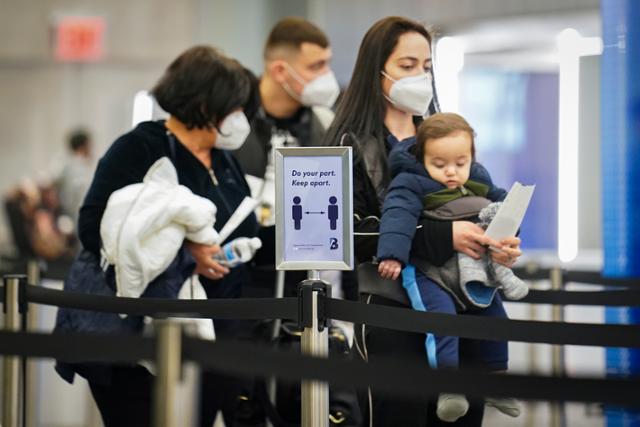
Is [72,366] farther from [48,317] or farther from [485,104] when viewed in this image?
[485,104]

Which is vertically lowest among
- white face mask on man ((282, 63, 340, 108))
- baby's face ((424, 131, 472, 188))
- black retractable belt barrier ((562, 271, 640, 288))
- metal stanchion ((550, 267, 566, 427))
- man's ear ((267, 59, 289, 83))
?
metal stanchion ((550, 267, 566, 427))

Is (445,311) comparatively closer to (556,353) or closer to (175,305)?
(175,305)

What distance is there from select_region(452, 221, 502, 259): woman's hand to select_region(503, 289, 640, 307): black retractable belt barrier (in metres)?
0.65

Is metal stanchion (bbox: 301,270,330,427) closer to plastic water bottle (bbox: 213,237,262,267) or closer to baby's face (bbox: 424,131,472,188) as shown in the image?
baby's face (bbox: 424,131,472,188)

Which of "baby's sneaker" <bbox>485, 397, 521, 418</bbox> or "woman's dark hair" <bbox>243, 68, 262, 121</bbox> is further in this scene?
"woman's dark hair" <bbox>243, 68, 262, 121</bbox>

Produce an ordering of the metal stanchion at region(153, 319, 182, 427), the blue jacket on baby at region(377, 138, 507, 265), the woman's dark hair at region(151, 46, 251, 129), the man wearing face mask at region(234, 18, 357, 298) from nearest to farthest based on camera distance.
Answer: the metal stanchion at region(153, 319, 182, 427), the blue jacket on baby at region(377, 138, 507, 265), the woman's dark hair at region(151, 46, 251, 129), the man wearing face mask at region(234, 18, 357, 298)

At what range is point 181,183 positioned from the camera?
4.38 meters

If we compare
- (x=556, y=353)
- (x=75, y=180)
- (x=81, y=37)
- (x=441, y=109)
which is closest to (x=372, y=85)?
(x=441, y=109)

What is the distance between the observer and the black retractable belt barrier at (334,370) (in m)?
2.50

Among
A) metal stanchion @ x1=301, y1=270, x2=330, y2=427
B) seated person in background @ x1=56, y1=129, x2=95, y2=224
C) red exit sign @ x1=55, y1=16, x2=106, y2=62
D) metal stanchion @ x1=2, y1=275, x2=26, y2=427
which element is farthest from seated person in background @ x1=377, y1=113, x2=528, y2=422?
red exit sign @ x1=55, y1=16, x2=106, y2=62

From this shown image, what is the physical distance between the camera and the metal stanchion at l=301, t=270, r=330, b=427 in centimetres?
359

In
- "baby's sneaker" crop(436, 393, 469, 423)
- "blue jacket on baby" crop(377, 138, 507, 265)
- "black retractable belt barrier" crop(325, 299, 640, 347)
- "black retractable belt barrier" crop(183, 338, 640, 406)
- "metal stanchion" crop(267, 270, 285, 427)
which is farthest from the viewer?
"metal stanchion" crop(267, 270, 285, 427)

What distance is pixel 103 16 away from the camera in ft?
47.3

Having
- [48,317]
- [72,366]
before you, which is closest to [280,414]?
[72,366]
